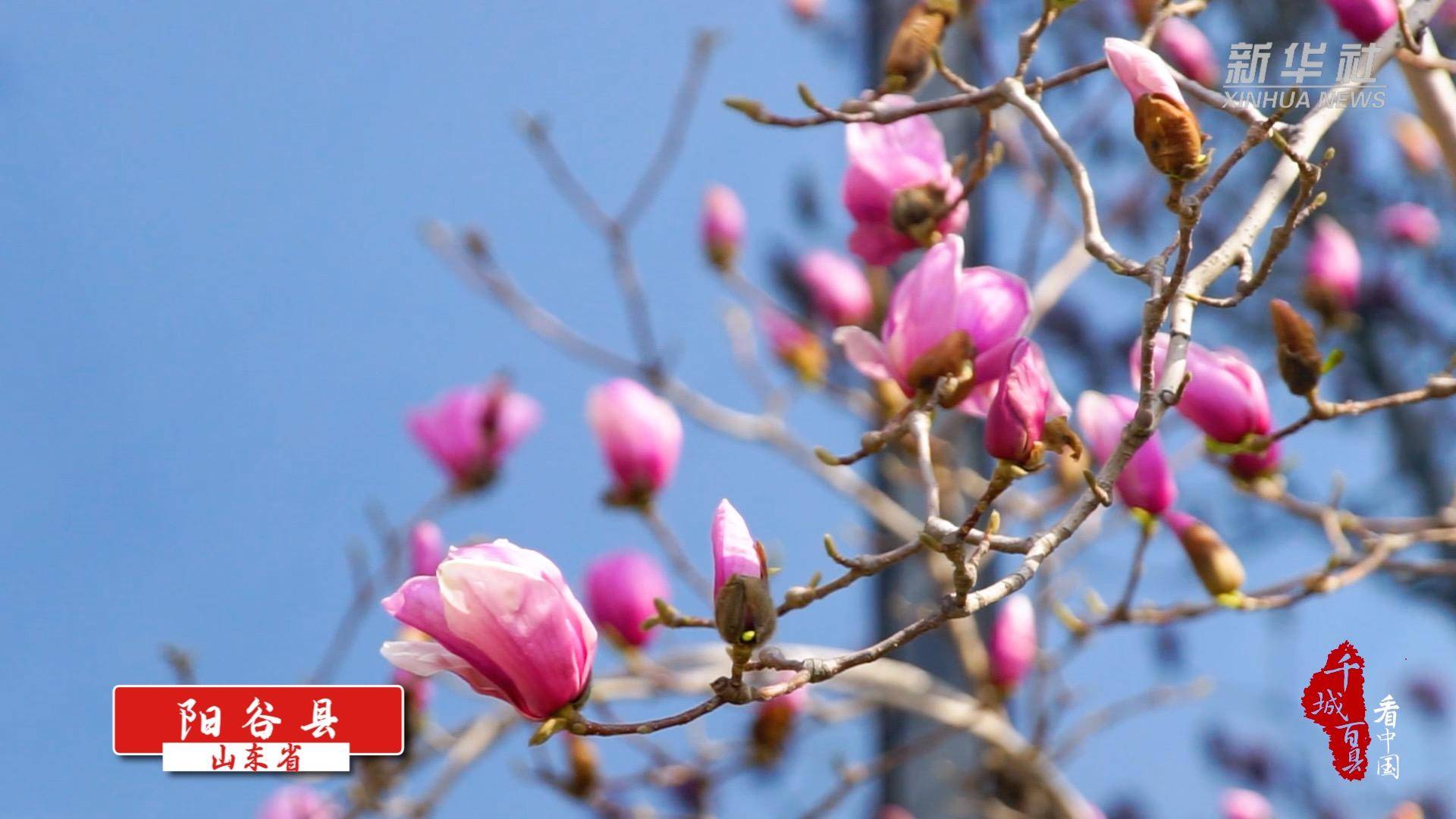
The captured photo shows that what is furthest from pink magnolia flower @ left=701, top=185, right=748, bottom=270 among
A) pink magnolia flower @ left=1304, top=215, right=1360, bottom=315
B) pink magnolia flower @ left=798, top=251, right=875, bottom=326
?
pink magnolia flower @ left=1304, top=215, right=1360, bottom=315

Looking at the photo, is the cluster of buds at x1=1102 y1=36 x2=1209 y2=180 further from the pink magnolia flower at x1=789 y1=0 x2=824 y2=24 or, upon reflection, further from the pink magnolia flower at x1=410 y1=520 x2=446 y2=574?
the pink magnolia flower at x1=789 y1=0 x2=824 y2=24

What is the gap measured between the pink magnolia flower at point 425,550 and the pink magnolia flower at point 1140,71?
0.75 metres

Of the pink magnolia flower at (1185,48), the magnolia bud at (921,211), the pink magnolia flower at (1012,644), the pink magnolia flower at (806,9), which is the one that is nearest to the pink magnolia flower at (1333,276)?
the pink magnolia flower at (1185,48)

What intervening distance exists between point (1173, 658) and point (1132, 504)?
150 centimetres

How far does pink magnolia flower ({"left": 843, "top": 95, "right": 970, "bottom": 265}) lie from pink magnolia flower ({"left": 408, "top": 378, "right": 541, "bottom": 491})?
637mm

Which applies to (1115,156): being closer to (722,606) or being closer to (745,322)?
(745,322)

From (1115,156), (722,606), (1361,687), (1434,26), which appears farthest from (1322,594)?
(1115,156)

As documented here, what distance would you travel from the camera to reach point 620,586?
1.09m

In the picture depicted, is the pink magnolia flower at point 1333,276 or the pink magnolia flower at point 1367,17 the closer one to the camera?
the pink magnolia flower at point 1367,17

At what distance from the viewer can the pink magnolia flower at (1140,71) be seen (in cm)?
52

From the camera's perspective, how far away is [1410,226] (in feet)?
5.59

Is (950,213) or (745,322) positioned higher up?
(745,322)

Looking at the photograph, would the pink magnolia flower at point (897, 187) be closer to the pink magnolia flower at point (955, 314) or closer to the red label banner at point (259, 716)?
the pink magnolia flower at point (955, 314)
